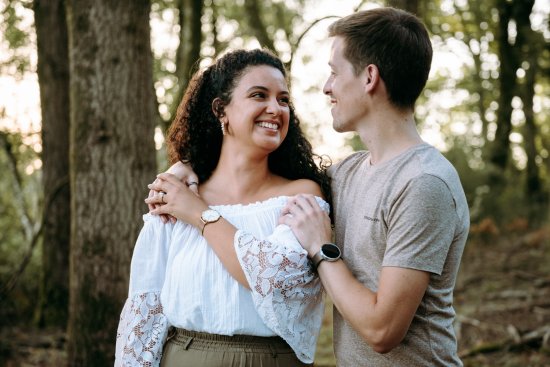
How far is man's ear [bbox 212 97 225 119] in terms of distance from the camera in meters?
3.01

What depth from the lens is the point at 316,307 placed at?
2.77 metres

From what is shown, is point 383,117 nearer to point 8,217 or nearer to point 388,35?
point 388,35

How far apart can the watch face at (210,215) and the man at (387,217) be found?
29 centimetres

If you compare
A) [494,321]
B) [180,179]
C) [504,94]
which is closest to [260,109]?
[180,179]

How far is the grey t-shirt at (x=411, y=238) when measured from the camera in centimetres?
215

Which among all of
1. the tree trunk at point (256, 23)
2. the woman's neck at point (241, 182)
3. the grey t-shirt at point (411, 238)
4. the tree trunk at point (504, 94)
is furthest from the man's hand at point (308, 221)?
the tree trunk at point (504, 94)

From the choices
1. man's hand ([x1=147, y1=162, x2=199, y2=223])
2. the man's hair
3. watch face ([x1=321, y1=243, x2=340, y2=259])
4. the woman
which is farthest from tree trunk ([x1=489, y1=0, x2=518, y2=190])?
watch face ([x1=321, y1=243, x2=340, y2=259])

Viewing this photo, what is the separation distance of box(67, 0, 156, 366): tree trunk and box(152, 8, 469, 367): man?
1958 millimetres

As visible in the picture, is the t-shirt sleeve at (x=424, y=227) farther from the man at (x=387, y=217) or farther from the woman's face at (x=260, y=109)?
the woman's face at (x=260, y=109)

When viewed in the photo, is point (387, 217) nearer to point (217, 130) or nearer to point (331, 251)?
point (331, 251)

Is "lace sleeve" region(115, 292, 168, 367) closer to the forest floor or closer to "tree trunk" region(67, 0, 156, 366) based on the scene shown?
"tree trunk" region(67, 0, 156, 366)

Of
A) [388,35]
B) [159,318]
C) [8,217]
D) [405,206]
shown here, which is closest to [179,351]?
[159,318]

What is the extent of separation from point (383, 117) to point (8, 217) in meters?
8.34

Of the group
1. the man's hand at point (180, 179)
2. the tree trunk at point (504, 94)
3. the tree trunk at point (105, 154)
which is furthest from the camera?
the tree trunk at point (504, 94)
